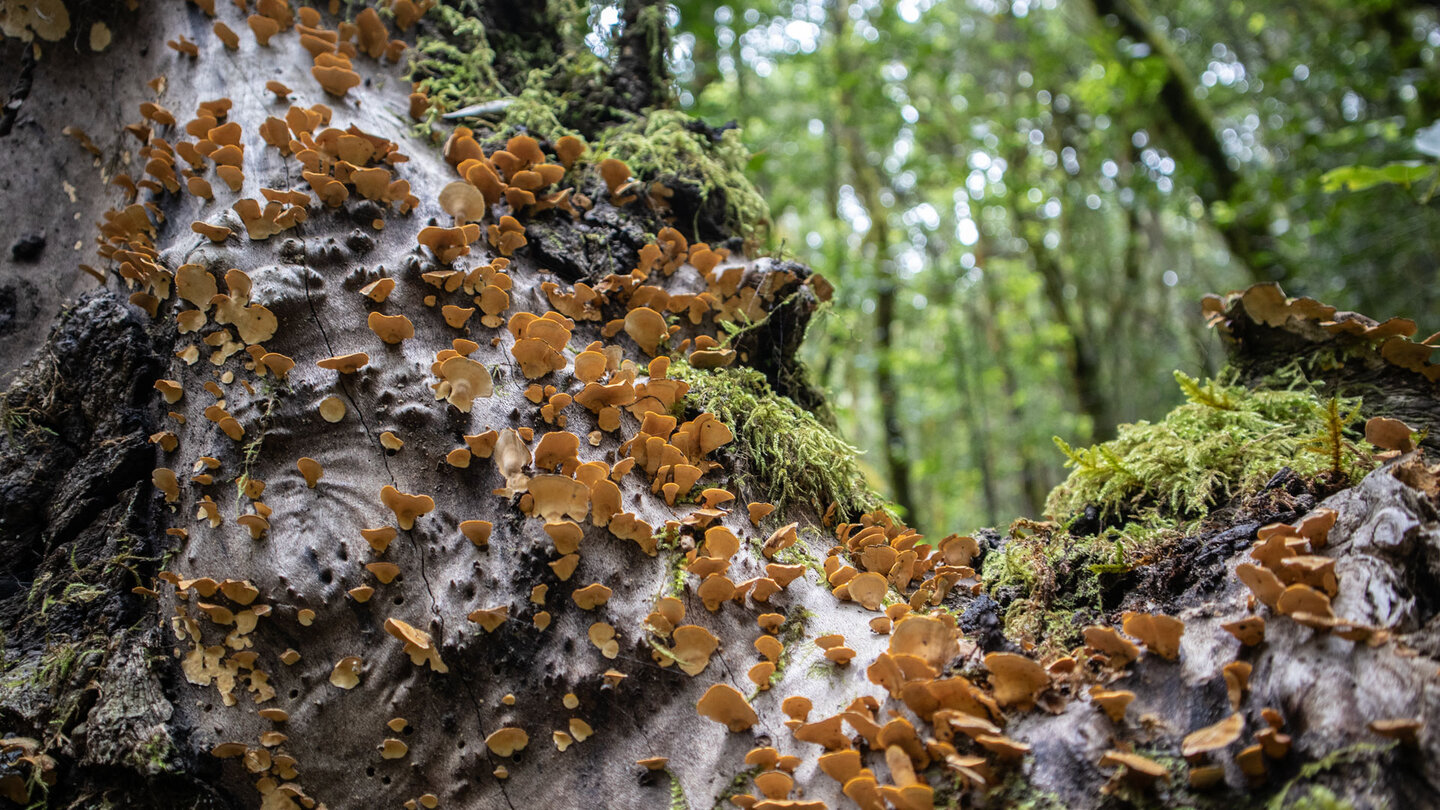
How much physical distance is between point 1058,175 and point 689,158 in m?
10.7

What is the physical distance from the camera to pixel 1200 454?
250 centimetres

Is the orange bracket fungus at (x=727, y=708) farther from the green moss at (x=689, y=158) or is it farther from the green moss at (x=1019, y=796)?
the green moss at (x=689, y=158)

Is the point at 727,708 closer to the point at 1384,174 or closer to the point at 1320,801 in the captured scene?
the point at 1320,801

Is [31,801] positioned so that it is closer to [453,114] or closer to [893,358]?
[453,114]

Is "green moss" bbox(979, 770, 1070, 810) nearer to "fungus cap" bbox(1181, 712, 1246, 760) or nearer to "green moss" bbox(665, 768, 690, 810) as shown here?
"fungus cap" bbox(1181, 712, 1246, 760)

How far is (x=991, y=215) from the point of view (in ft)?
44.9

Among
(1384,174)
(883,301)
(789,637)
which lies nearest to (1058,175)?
(883,301)

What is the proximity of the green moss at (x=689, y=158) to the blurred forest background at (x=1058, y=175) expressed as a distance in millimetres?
2844

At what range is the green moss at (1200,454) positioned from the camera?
2357mm

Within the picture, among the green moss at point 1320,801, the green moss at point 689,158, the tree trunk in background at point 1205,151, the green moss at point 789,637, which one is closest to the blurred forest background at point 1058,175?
the tree trunk in background at point 1205,151

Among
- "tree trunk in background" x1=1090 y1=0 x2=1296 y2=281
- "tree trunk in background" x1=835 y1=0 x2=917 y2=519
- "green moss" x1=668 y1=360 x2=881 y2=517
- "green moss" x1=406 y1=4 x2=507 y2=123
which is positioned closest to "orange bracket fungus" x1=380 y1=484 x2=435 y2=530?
"green moss" x1=668 y1=360 x2=881 y2=517

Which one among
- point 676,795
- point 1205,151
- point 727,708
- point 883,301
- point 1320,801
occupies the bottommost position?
point 883,301

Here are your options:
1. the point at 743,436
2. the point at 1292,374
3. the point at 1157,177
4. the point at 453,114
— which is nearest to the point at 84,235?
the point at 453,114

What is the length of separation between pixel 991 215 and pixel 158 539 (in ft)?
45.2
